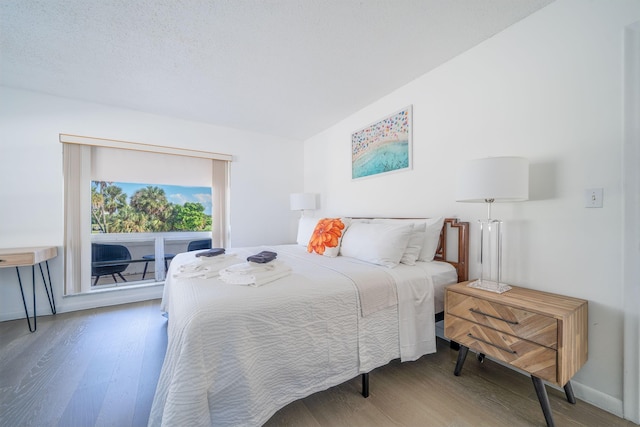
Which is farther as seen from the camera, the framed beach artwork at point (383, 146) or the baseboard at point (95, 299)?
the baseboard at point (95, 299)

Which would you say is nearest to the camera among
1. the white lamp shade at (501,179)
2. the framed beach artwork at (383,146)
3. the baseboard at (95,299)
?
the white lamp shade at (501,179)

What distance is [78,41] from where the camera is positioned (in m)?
1.90

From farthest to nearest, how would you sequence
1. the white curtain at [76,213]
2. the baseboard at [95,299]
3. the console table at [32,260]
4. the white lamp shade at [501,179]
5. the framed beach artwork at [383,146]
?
1. the white curtain at [76,213]
2. the baseboard at [95,299]
3. the framed beach artwork at [383,146]
4. the console table at [32,260]
5. the white lamp shade at [501,179]

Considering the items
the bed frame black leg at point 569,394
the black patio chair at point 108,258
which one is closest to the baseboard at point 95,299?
the black patio chair at point 108,258

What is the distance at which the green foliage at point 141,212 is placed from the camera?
10.5 feet

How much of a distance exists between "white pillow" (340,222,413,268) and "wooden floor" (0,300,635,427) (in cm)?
80

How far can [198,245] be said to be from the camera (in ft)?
12.2

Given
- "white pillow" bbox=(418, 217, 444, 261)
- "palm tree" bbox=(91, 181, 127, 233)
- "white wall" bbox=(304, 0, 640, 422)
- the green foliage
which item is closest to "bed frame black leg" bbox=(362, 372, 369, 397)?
"white pillow" bbox=(418, 217, 444, 261)

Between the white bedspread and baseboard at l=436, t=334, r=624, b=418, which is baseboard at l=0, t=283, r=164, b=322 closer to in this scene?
the white bedspread

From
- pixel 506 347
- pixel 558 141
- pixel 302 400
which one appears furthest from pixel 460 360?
pixel 558 141

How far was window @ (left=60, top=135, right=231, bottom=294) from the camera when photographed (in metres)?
2.91

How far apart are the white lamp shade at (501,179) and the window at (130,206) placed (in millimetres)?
3344

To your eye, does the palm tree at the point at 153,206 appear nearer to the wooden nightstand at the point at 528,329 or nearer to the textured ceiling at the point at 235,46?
the textured ceiling at the point at 235,46

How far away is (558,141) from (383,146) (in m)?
1.51
